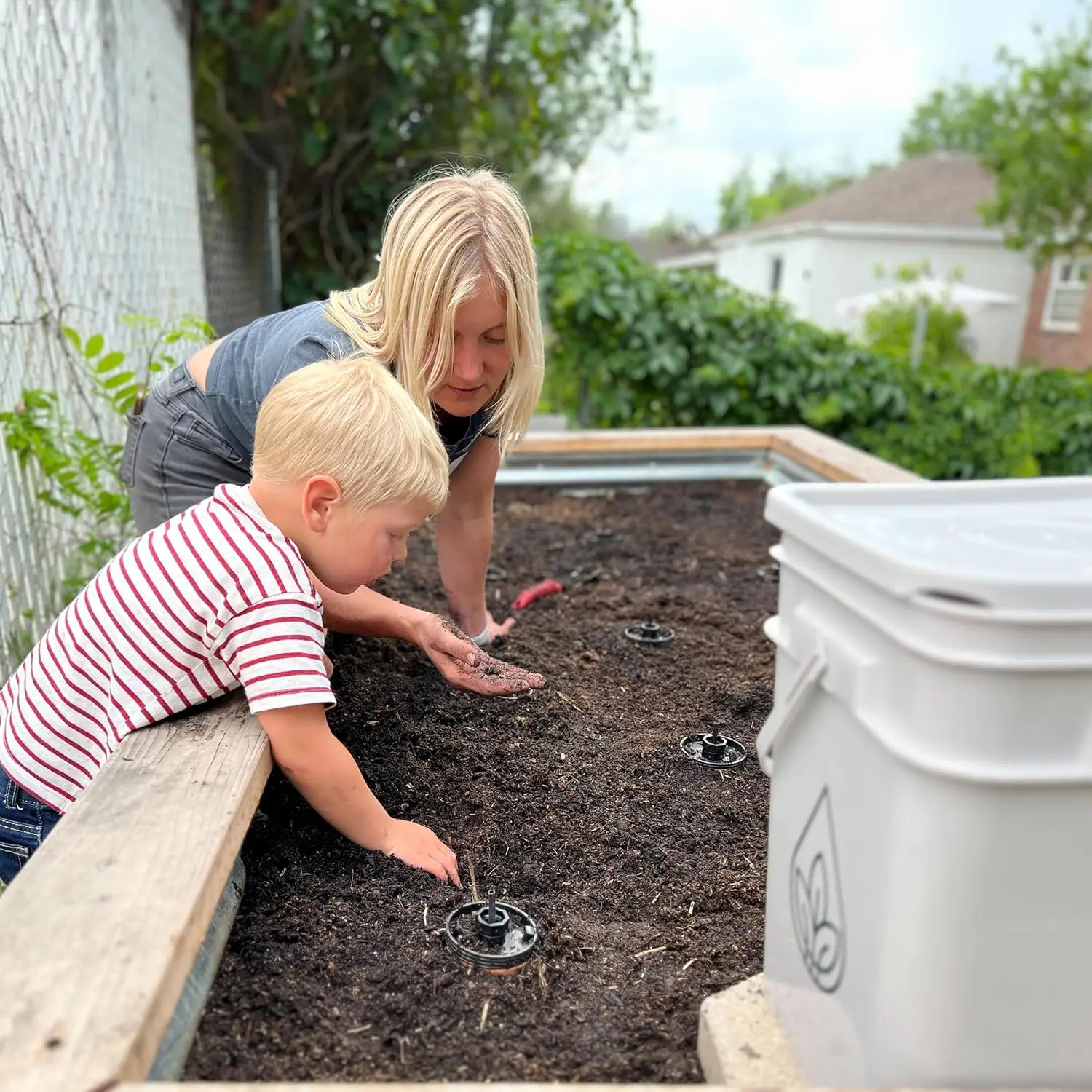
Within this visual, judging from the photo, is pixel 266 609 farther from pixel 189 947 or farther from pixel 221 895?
pixel 189 947

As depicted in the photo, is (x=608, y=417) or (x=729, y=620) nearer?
(x=729, y=620)

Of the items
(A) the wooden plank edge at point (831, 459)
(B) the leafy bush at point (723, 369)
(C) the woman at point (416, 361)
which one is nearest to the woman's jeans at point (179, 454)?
(C) the woman at point (416, 361)

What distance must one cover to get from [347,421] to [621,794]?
881 mm

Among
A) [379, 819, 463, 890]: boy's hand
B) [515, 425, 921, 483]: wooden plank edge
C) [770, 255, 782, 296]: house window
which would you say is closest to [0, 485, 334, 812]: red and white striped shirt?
[379, 819, 463, 890]: boy's hand

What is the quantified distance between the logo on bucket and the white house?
935 inches

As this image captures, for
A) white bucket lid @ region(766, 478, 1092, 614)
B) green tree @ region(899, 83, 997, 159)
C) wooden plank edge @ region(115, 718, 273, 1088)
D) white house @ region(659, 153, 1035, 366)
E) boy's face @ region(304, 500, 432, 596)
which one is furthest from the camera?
green tree @ region(899, 83, 997, 159)

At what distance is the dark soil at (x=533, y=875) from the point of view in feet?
3.92

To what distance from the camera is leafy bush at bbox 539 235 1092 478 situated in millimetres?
6086

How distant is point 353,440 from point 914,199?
28.8 metres

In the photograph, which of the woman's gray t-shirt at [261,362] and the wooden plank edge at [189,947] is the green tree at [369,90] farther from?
the wooden plank edge at [189,947]

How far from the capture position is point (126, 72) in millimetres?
3766

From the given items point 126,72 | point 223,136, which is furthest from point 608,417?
point 126,72

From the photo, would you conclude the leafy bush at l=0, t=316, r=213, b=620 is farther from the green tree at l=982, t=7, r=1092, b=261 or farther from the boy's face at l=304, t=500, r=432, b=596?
the green tree at l=982, t=7, r=1092, b=261

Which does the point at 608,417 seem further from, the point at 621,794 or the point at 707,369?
the point at 621,794
